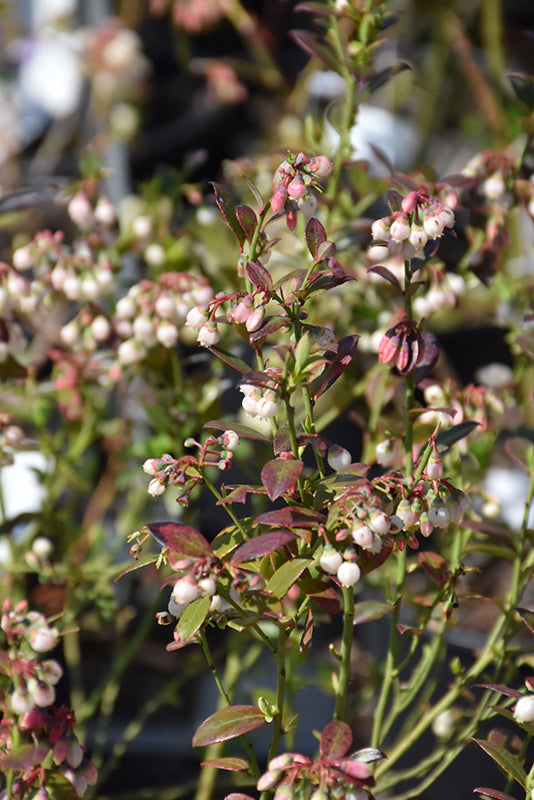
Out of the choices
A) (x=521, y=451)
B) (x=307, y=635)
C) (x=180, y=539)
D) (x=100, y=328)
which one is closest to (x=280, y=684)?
(x=307, y=635)

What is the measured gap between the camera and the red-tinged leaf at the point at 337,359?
0.58m

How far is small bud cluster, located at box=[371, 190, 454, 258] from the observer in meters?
0.56

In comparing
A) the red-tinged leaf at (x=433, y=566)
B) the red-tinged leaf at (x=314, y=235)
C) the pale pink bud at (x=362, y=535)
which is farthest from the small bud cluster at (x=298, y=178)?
the red-tinged leaf at (x=433, y=566)

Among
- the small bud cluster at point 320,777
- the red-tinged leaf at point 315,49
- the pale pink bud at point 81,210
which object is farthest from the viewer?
the pale pink bud at point 81,210

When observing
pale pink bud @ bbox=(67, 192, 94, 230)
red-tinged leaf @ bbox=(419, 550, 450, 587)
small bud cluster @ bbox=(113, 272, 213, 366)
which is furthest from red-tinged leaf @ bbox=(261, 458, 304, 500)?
pale pink bud @ bbox=(67, 192, 94, 230)

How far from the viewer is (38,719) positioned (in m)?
0.60

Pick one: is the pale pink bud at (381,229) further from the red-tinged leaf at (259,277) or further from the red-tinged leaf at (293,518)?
the red-tinged leaf at (293,518)

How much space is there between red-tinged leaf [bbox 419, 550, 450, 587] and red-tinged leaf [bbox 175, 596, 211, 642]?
0.25 meters

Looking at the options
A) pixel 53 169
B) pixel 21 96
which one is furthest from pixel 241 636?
pixel 21 96

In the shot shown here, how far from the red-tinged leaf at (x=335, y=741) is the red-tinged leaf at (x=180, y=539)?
0.13m

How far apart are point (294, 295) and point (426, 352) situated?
0.56ft

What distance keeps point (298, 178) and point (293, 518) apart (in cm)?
22

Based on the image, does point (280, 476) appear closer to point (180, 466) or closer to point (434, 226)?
point (180, 466)

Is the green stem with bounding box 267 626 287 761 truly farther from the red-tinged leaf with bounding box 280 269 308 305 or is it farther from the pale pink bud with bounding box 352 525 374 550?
the red-tinged leaf with bounding box 280 269 308 305
